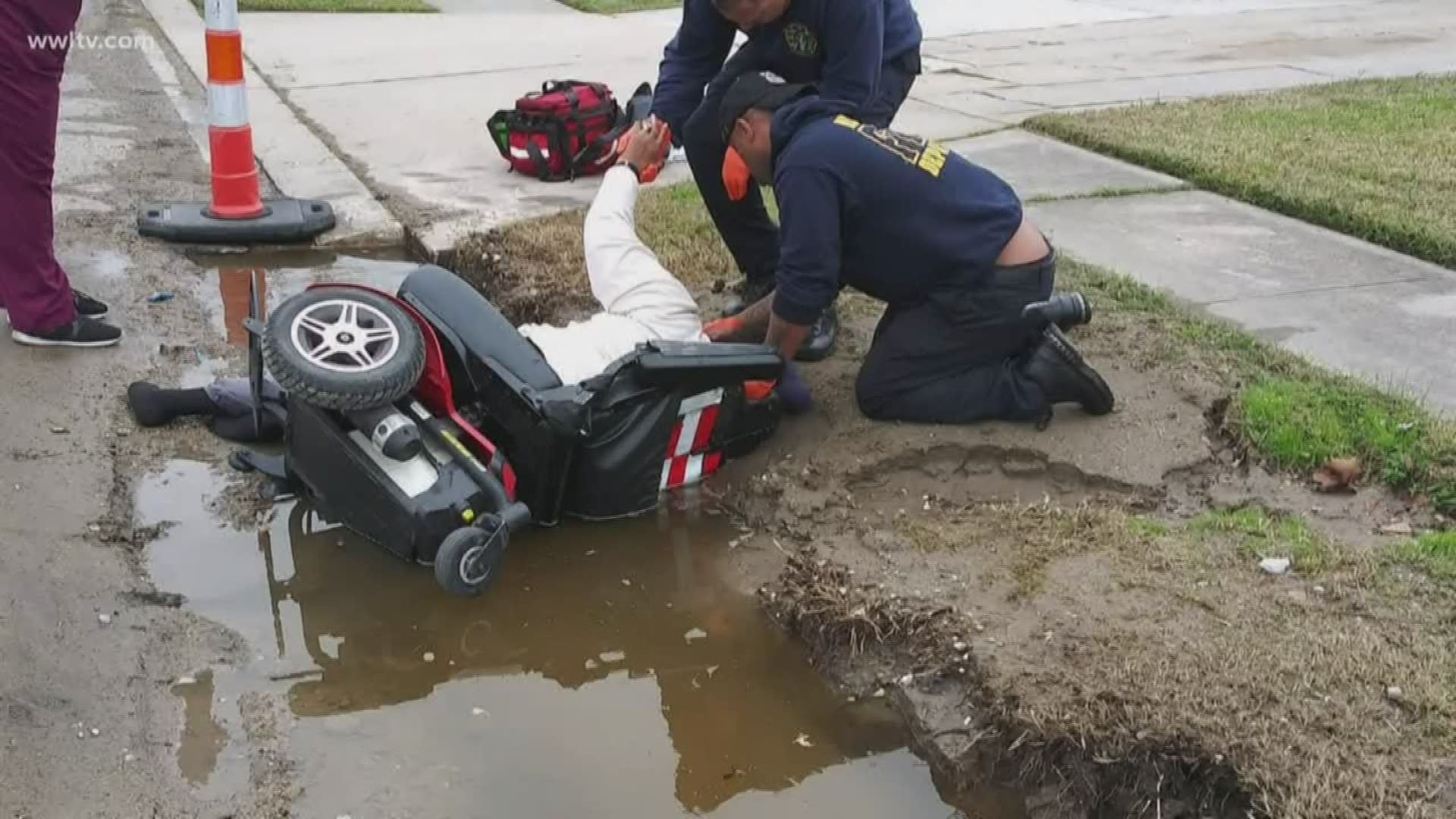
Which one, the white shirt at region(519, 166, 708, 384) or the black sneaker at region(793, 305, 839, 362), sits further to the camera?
the black sneaker at region(793, 305, 839, 362)

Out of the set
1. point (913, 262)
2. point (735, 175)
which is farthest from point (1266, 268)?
point (735, 175)

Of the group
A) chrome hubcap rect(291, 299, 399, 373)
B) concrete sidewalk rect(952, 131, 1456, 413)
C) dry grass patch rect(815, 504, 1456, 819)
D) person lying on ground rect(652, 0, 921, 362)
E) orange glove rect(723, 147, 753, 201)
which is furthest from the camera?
orange glove rect(723, 147, 753, 201)

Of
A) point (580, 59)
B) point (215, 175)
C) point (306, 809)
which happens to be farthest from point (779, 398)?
point (580, 59)

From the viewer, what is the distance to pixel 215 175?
6664 millimetres

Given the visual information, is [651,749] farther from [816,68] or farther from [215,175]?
[215,175]

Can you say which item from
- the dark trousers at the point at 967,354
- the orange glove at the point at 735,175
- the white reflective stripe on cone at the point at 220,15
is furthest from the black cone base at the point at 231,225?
the dark trousers at the point at 967,354

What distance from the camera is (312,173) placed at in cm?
767

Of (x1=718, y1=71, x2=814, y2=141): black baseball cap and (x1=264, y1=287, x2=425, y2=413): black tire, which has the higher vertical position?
(x1=718, y1=71, x2=814, y2=141): black baseball cap

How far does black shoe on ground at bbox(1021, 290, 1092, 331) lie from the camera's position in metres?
4.51

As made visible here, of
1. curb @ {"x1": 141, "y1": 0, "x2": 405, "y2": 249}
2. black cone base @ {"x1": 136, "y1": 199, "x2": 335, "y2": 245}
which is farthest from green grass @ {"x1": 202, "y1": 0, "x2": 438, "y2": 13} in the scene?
black cone base @ {"x1": 136, "y1": 199, "x2": 335, "y2": 245}

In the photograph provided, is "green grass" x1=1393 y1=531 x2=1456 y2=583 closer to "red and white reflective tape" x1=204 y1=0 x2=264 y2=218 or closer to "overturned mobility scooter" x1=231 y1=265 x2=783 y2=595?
"overturned mobility scooter" x1=231 y1=265 x2=783 y2=595

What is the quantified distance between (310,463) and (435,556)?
55 cm

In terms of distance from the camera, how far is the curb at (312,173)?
6730 mm

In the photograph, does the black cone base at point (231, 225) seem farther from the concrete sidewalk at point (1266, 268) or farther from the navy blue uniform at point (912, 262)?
→ the concrete sidewalk at point (1266, 268)
